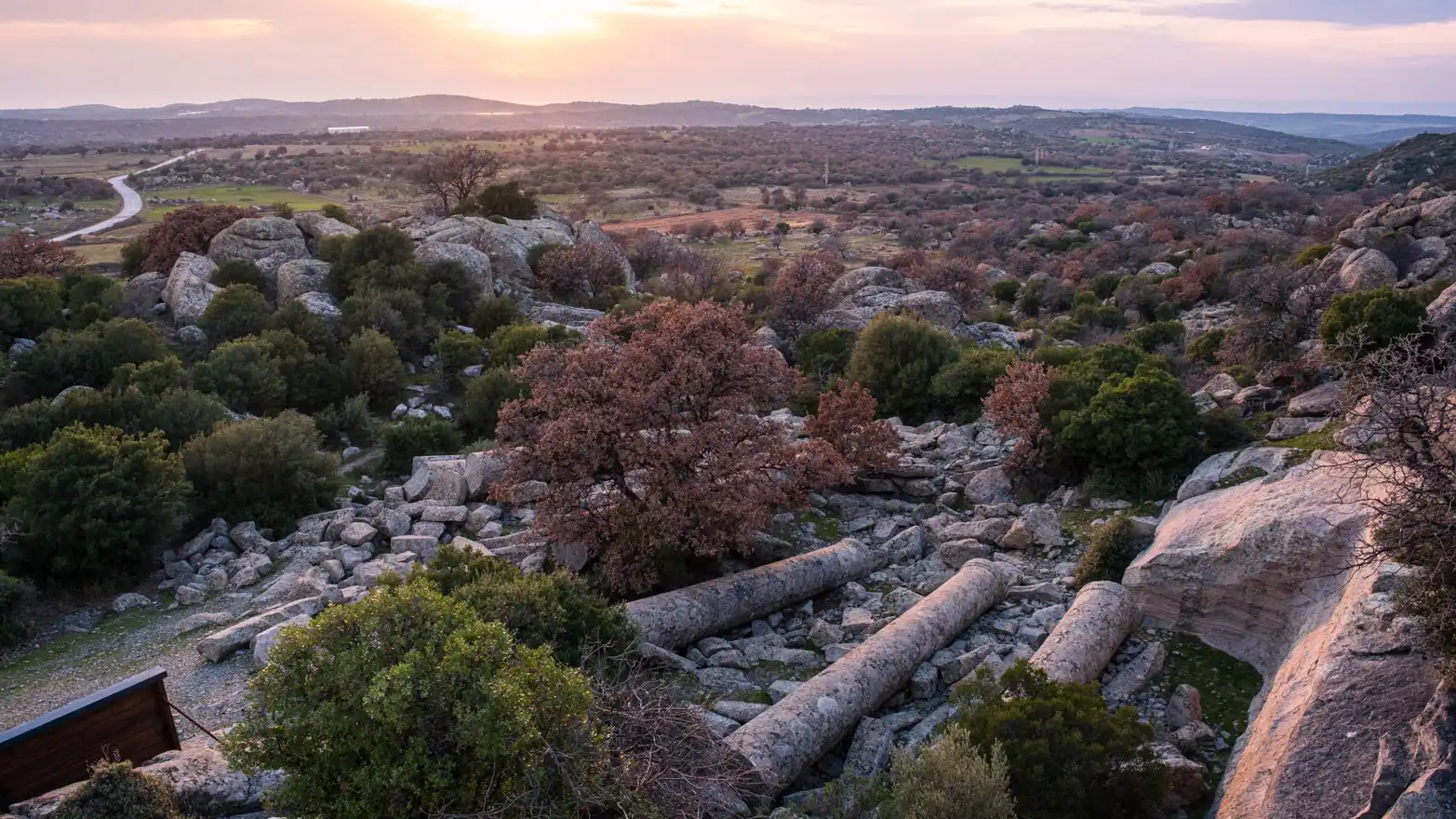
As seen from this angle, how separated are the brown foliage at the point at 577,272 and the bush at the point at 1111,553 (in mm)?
23048

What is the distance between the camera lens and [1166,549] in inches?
443

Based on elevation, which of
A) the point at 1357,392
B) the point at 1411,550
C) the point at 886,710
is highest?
the point at 1357,392

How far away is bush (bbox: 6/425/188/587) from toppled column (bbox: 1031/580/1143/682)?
12.1 m

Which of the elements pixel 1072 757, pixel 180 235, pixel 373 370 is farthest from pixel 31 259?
pixel 1072 757

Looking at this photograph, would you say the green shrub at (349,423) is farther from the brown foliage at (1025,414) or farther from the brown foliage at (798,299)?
the brown foliage at (798,299)

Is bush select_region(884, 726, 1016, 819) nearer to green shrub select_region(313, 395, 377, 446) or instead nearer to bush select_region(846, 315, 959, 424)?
bush select_region(846, 315, 959, 424)

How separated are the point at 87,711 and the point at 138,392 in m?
11.8

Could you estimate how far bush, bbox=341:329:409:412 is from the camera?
21.9 meters

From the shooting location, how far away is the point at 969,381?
21.2 meters

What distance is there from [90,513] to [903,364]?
637 inches

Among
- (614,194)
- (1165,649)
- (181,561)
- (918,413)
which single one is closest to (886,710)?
(1165,649)

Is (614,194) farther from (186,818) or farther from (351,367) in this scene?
(186,818)

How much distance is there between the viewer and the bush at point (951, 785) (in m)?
6.73

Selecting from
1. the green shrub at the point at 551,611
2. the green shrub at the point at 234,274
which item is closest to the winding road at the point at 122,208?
the green shrub at the point at 234,274
